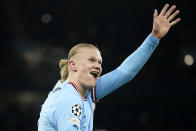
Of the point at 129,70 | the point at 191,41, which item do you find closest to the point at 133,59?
the point at 129,70

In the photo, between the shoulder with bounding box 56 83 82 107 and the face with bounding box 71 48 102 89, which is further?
the face with bounding box 71 48 102 89

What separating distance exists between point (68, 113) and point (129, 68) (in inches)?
35.2

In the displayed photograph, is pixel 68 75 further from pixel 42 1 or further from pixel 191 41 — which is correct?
pixel 191 41

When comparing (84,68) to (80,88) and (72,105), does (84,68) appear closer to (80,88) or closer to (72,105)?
(80,88)

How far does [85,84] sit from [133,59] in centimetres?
56

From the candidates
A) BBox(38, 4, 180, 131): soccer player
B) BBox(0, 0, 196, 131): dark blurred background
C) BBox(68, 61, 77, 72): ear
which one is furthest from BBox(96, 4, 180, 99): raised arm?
BBox(0, 0, 196, 131): dark blurred background

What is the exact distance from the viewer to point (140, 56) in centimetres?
326

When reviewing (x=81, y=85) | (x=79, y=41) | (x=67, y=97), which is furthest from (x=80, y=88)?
(x=79, y=41)

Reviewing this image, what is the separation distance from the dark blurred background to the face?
318 inches

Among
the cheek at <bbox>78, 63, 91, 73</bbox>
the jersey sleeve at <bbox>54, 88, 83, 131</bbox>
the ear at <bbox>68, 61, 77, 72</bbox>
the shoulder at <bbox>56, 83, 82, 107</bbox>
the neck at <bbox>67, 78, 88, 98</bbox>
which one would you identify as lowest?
the jersey sleeve at <bbox>54, 88, 83, 131</bbox>

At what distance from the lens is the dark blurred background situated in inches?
441

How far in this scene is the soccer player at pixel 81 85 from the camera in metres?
2.69

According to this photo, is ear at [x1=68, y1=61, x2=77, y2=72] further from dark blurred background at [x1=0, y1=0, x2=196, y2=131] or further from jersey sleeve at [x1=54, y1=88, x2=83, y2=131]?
dark blurred background at [x1=0, y1=0, x2=196, y2=131]

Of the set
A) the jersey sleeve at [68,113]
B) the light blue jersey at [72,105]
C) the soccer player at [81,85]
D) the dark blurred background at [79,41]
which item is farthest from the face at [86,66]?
the dark blurred background at [79,41]
